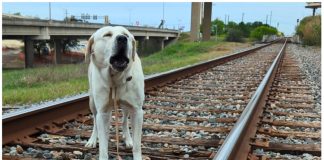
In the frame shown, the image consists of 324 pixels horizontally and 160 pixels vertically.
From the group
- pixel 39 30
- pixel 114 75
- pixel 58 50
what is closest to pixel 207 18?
pixel 58 50

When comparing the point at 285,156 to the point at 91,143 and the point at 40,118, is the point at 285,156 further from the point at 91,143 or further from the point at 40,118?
the point at 40,118

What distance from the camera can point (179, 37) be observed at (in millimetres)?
86438

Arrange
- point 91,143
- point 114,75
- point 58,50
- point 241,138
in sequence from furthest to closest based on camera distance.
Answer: point 58,50 → point 91,143 → point 241,138 → point 114,75

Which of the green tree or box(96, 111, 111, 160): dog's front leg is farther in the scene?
the green tree

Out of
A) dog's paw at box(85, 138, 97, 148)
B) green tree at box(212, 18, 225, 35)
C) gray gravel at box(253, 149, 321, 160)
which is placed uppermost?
green tree at box(212, 18, 225, 35)

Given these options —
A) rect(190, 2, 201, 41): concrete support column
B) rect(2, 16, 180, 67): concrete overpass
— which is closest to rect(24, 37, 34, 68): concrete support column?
rect(2, 16, 180, 67): concrete overpass

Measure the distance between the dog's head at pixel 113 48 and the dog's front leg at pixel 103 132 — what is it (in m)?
0.46

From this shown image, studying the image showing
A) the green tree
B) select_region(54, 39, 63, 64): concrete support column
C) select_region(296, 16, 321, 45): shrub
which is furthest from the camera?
the green tree

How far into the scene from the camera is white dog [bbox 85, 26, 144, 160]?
3.18 metres

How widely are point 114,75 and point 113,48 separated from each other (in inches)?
10.7

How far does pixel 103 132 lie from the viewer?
352 centimetres

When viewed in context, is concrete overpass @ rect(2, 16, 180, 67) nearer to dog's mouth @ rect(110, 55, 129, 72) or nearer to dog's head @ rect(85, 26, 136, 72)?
dog's head @ rect(85, 26, 136, 72)

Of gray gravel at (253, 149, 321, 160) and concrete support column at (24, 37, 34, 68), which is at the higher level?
gray gravel at (253, 149, 321, 160)

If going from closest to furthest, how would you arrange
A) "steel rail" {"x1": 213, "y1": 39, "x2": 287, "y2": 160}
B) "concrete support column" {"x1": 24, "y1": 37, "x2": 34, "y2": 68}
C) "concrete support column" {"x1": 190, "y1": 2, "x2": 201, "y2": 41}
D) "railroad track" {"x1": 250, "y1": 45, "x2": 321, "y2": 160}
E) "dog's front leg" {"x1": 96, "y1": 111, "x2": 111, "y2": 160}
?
1. "steel rail" {"x1": 213, "y1": 39, "x2": 287, "y2": 160}
2. "dog's front leg" {"x1": 96, "y1": 111, "x2": 111, "y2": 160}
3. "railroad track" {"x1": 250, "y1": 45, "x2": 321, "y2": 160}
4. "concrete support column" {"x1": 24, "y1": 37, "x2": 34, "y2": 68}
5. "concrete support column" {"x1": 190, "y1": 2, "x2": 201, "y2": 41}
